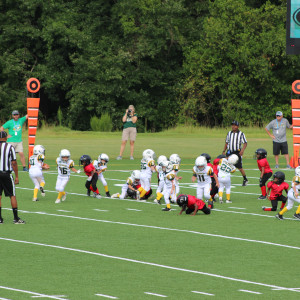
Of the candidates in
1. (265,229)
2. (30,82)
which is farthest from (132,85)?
(265,229)

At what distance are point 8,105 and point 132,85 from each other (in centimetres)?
935

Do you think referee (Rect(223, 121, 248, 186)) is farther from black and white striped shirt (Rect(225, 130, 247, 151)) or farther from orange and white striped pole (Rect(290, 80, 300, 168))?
orange and white striped pole (Rect(290, 80, 300, 168))

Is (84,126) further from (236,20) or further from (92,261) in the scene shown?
(92,261)

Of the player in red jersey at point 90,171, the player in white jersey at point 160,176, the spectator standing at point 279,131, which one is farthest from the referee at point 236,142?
the player in red jersey at point 90,171

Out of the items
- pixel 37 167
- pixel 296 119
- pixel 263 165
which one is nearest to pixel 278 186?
pixel 263 165

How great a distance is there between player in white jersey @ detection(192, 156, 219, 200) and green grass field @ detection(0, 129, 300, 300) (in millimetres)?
623

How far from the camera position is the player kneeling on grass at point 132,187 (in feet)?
62.6

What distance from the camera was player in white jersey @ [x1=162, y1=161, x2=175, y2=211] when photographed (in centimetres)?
1720

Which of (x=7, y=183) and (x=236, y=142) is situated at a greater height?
(x=236, y=142)

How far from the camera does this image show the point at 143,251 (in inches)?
490

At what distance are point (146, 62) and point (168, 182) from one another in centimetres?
4250

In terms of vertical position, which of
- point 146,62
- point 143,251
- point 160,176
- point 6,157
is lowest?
point 143,251

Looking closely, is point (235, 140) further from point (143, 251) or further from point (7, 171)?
point (143, 251)

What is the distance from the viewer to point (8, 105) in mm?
54969
